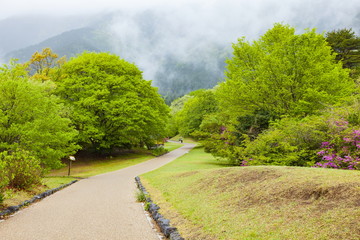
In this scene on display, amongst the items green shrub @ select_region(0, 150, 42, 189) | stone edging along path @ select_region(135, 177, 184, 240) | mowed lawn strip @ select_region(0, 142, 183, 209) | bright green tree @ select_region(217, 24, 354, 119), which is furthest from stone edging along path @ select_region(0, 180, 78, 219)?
bright green tree @ select_region(217, 24, 354, 119)

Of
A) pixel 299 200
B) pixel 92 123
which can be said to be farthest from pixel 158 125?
pixel 299 200

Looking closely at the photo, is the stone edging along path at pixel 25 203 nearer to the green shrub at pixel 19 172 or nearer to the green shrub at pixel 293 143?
the green shrub at pixel 19 172

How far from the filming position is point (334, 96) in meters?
19.5

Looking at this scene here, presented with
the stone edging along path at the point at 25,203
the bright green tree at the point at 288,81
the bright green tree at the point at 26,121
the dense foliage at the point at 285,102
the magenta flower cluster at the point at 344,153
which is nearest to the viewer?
the stone edging along path at the point at 25,203

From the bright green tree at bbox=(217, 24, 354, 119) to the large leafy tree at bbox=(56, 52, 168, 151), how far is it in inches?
526

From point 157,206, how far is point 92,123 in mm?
24294

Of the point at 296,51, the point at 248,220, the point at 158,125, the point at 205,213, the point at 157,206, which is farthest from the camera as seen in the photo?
the point at 158,125

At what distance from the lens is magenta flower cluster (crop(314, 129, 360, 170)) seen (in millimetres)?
11930

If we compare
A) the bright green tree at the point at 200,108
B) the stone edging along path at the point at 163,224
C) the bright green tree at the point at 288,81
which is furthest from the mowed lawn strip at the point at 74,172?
the bright green tree at the point at 200,108

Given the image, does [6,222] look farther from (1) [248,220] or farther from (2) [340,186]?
(2) [340,186]

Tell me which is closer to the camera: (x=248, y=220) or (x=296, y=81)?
(x=248, y=220)

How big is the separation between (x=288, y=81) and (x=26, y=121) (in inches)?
741

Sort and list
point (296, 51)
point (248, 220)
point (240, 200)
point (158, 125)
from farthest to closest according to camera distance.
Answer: point (158, 125), point (296, 51), point (240, 200), point (248, 220)

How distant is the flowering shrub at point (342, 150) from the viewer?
1202 centimetres
